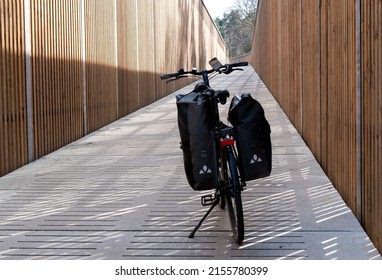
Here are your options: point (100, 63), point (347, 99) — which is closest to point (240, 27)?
point (100, 63)

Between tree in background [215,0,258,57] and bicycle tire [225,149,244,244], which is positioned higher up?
tree in background [215,0,258,57]

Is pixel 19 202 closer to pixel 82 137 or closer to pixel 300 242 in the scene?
pixel 300 242

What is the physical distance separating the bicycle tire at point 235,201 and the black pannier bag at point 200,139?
0.11 meters

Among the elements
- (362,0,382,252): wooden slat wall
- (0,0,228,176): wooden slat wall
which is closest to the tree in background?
(0,0,228,176): wooden slat wall

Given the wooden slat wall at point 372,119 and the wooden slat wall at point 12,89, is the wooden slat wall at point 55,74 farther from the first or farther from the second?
the wooden slat wall at point 372,119

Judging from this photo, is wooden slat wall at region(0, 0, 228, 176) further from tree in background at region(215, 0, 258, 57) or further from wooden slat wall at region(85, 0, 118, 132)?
→ tree in background at region(215, 0, 258, 57)

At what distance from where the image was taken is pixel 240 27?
86562 mm

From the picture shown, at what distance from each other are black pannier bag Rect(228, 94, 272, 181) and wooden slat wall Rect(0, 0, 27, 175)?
3.57m

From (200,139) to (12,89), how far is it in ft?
12.3

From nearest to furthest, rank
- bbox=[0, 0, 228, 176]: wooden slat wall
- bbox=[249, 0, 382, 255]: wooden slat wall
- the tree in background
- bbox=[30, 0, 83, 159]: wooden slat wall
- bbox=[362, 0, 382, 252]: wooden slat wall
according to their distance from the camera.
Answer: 1. bbox=[362, 0, 382, 252]: wooden slat wall
2. bbox=[249, 0, 382, 255]: wooden slat wall
3. bbox=[0, 0, 228, 176]: wooden slat wall
4. bbox=[30, 0, 83, 159]: wooden slat wall
5. the tree in background

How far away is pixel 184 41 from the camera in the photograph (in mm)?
27266

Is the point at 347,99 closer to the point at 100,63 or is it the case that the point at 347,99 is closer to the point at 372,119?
the point at 372,119

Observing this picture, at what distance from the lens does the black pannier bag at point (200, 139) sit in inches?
152

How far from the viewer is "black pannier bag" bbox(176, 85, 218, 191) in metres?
3.87
